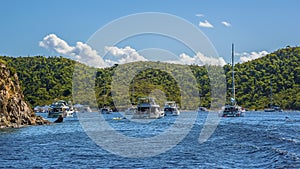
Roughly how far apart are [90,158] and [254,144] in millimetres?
17265

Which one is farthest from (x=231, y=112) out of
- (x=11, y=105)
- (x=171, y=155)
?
(x=171, y=155)

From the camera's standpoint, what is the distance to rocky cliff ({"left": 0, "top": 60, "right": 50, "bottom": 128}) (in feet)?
227

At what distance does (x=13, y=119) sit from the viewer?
72.8 m

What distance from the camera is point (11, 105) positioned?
7062cm

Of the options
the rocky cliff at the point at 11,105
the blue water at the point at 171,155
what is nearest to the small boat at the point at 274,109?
the rocky cliff at the point at 11,105

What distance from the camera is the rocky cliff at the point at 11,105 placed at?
6931 centimetres

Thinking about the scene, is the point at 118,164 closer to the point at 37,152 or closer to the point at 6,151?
the point at 37,152

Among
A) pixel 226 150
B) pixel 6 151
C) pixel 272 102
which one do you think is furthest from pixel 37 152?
pixel 272 102

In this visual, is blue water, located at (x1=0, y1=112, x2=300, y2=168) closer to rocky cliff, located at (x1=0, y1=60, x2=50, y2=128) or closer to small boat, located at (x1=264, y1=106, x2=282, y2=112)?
rocky cliff, located at (x1=0, y1=60, x2=50, y2=128)

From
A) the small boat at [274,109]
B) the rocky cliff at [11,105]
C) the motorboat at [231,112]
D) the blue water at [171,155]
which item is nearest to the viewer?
the blue water at [171,155]

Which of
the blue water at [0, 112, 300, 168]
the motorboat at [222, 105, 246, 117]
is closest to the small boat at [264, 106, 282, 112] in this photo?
the motorboat at [222, 105, 246, 117]

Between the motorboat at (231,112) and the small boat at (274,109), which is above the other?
the small boat at (274,109)

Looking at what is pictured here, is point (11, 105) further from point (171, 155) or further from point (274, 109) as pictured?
point (274, 109)

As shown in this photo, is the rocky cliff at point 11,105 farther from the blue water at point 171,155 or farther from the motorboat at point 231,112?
the motorboat at point 231,112
